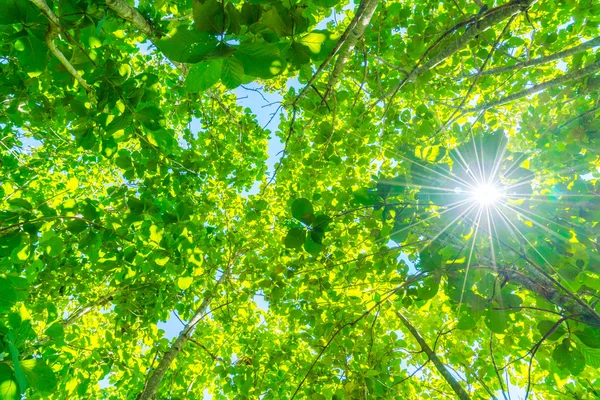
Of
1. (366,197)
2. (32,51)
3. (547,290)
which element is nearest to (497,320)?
(547,290)

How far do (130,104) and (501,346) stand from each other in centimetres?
436

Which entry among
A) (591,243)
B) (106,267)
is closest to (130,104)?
(106,267)

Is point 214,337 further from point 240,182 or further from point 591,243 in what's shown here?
point 591,243

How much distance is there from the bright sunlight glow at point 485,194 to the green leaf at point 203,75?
167 centimetres

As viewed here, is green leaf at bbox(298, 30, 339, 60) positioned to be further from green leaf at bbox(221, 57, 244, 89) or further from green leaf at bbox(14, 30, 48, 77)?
green leaf at bbox(14, 30, 48, 77)

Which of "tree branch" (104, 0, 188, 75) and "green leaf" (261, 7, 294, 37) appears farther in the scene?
"tree branch" (104, 0, 188, 75)

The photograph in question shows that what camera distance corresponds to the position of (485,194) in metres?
1.87

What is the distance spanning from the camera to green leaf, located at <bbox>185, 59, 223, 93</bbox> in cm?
73

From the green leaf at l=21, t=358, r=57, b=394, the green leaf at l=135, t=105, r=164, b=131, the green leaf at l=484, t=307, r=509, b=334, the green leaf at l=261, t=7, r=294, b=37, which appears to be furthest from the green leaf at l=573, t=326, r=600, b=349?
the green leaf at l=135, t=105, r=164, b=131

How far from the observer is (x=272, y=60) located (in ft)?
2.36

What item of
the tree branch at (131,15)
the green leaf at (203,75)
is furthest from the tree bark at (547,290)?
the tree branch at (131,15)

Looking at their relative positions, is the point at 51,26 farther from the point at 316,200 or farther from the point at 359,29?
the point at 316,200

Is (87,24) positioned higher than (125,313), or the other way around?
(87,24)

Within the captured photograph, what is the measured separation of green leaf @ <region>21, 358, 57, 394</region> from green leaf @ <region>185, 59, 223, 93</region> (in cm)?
104
